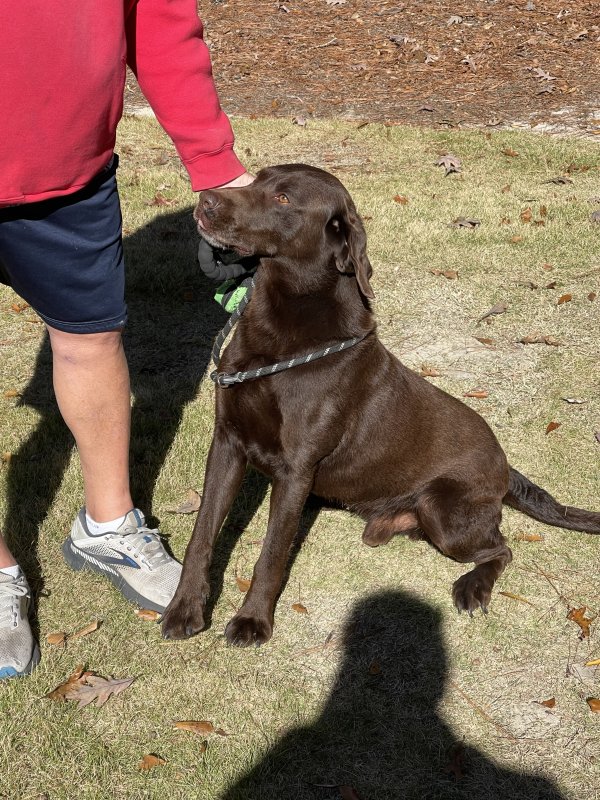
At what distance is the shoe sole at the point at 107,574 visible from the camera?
350 cm

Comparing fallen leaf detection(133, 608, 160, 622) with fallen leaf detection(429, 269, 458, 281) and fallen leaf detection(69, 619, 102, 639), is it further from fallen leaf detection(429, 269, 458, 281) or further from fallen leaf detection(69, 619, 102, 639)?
fallen leaf detection(429, 269, 458, 281)

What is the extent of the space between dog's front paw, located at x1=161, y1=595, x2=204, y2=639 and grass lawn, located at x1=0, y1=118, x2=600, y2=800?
73 millimetres

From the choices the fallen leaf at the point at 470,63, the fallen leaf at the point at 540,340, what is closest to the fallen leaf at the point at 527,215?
the fallen leaf at the point at 540,340

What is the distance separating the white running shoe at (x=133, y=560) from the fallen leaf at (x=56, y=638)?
0.30 m

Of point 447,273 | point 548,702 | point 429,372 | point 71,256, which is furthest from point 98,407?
point 447,273

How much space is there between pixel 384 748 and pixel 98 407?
→ 1570mm

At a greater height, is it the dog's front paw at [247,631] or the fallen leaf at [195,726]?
the fallen leaf at [195,726]

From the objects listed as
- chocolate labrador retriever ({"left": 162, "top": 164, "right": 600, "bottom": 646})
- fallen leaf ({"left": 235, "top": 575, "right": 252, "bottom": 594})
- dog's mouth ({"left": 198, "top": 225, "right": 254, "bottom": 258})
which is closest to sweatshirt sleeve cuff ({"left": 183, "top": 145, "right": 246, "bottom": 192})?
chocolate labrador retriever ({"left": 162, "top": 164, "right": 600, "bottom": 646})

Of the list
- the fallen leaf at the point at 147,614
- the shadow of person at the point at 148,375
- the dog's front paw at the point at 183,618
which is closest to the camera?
the dog's front paw at the point at 183,618

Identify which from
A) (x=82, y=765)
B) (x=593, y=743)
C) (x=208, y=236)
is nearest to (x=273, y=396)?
(x=208, y=236)

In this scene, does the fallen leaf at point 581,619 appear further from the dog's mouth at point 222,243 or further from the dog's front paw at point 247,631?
the dog's mouth at point 222,243

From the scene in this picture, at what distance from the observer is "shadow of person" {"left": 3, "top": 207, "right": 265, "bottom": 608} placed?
4.15 m

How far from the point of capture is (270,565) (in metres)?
3.36

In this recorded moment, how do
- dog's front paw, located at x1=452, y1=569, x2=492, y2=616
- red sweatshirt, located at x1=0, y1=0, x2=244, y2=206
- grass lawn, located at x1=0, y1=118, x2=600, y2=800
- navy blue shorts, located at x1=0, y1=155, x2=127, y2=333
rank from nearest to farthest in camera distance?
1. red sweatshirt, located at x1=0, y1=0, x2=244, y2=206
2. navy blue shorts, located at x1=0, y1=155, x2=127, y2=333
3. grass lawn, located at x1=0, y1=118, x2=600, y2=800
4. dog's front paw, located at x1=452, y1=569, x2=492, y2=616
